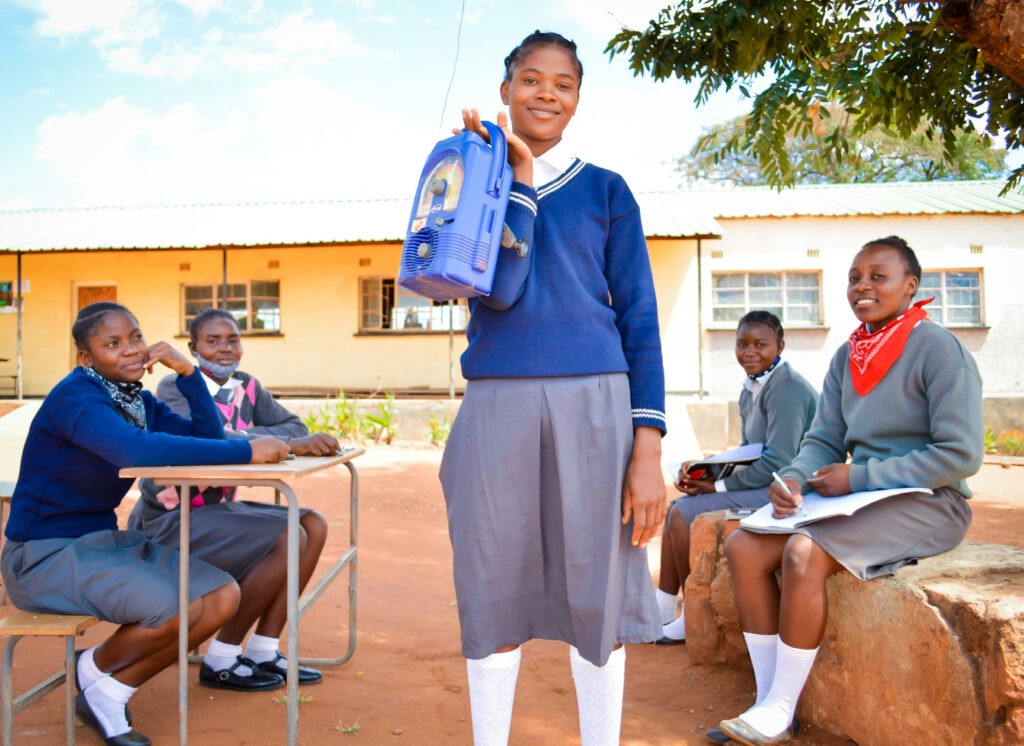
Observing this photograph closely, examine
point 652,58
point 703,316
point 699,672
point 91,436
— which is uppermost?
point 652,58

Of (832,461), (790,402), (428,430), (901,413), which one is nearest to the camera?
(901,413)

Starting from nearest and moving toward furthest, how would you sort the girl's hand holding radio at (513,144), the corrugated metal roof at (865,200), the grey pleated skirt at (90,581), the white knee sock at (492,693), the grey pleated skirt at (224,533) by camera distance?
1. the girl's hand holding radio at (513,144)
2. the white knee sock at (492,693)
3. the grey pleated skirt at (90,581)
4. the grey pleated skirt at (224,533)
5. the corrugated metal roof at (865,200)

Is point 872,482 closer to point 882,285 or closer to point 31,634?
Result: point 882,285

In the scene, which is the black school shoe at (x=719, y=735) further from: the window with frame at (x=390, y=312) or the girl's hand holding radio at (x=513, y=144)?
the window with frame at (x=390, y=312)

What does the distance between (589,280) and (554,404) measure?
12.5 inches

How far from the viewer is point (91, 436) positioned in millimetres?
2477

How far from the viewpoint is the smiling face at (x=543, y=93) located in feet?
6.31

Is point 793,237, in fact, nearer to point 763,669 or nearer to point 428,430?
point 428,430

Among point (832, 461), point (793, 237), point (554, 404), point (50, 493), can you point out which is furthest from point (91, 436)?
point (793, 237)

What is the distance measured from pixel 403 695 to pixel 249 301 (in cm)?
1215

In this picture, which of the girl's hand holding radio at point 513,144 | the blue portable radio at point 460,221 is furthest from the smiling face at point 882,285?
the blue portable radio at point 460,221

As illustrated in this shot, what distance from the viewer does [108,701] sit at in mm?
2580

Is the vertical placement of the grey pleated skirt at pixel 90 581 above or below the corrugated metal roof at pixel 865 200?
below

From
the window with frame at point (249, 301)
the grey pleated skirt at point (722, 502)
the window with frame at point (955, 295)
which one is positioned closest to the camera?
the grey pleated skirt at point (722, 502)
